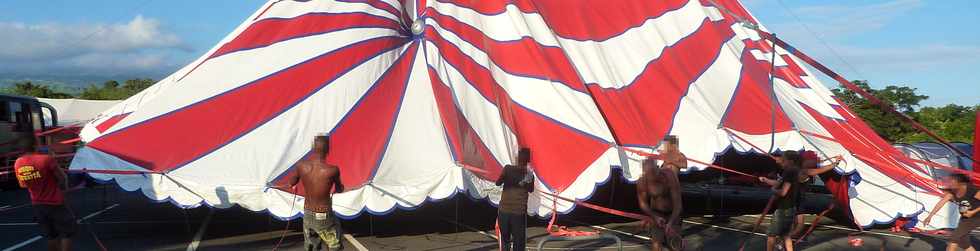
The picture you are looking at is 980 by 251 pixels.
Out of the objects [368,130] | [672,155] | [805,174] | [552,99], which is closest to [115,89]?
[368,130]

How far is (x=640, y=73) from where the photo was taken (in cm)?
1136

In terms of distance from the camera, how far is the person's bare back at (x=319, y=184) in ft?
22.1

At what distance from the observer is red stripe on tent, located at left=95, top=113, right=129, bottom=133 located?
9559 mm

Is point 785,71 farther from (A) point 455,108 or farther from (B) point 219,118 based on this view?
(B) point 219,118

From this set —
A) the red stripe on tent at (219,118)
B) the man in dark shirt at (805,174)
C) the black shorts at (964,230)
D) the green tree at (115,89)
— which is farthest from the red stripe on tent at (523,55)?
the green tree at (115,89)

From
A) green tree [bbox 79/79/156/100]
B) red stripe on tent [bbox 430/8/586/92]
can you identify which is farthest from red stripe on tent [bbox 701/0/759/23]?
green tree [bbox 79/79/156/100]

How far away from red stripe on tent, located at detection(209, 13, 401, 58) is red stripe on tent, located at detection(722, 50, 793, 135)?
15.1 ft

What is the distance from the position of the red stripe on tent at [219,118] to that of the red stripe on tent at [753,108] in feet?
15.6

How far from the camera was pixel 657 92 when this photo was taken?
11.1m

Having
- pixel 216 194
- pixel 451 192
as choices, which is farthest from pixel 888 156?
pixel 216 194

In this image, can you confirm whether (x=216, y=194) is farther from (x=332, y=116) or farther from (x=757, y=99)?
(x=757, y=99)

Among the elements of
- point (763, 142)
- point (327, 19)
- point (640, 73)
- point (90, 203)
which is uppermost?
point (327, 19)

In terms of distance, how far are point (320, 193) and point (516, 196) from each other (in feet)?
5.66

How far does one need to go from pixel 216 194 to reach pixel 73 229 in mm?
1611
